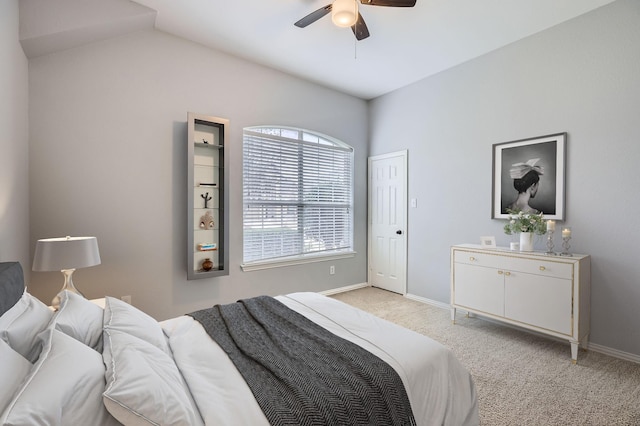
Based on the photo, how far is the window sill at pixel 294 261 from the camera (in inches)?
145

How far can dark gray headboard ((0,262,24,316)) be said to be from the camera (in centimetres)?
119

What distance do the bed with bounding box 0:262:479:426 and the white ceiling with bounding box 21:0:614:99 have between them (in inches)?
98.6

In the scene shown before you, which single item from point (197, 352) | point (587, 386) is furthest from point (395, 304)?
point (197, 352)

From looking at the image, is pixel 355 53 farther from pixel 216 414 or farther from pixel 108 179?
pixel 216 414

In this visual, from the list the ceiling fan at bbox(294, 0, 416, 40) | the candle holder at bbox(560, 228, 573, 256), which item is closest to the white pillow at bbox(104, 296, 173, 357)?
the ceiling fan at bbox(294, 0, 416, 40)

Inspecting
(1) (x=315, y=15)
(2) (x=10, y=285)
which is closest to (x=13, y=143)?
(2) (x=10, y=285)

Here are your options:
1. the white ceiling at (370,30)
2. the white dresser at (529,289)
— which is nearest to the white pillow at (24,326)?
the white ceiling at (370,30)

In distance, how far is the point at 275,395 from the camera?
116 cm

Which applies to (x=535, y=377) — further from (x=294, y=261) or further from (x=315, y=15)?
(x=315, y=15)

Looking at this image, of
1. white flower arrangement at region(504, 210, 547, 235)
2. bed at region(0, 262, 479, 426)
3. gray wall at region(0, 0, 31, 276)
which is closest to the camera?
bed at region(0, 262, 479, 426)

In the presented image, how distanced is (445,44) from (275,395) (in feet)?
11.9

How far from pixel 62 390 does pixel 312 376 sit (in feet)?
2.74

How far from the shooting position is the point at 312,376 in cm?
127

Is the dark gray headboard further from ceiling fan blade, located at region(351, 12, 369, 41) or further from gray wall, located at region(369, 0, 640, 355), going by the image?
gray wall, located at region(369, 0, 640, 355)
